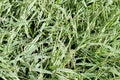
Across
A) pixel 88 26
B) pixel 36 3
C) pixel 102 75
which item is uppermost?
pixel 36 3

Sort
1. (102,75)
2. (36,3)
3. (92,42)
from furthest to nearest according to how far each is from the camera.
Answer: (36,3)
(92,42)
(102,75)

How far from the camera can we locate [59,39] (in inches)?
69.1

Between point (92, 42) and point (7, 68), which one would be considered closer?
point (7, 68)

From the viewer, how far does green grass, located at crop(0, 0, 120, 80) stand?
1.60 metres

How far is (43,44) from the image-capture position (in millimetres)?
1765

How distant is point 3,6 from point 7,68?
1.51 feet

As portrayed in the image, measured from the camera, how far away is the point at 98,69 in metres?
1.68

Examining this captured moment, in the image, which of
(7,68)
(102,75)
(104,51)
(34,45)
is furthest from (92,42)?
(7,68)

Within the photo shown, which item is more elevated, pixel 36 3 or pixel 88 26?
pixel 36 3

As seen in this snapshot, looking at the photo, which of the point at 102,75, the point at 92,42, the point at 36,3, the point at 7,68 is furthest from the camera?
the point at 36,3

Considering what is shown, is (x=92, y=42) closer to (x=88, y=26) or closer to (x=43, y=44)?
(x=88, y=26)

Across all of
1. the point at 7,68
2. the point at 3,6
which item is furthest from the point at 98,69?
the point at 3,6

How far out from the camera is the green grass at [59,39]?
160 cm

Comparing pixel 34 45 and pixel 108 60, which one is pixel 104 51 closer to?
pixel 108 60
